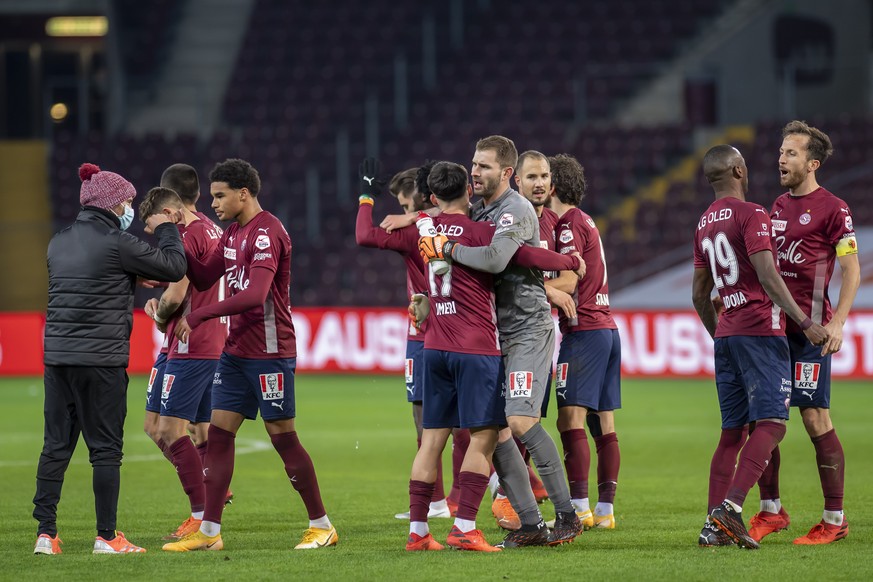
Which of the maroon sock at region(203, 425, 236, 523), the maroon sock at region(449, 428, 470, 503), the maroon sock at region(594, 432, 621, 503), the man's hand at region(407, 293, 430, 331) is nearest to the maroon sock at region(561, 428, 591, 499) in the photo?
the maroon sock at region(594, 432, 621, 503)

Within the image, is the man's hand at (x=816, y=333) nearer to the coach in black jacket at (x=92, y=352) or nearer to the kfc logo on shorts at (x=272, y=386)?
the kfc logo on shorts at (x=272, y=386)

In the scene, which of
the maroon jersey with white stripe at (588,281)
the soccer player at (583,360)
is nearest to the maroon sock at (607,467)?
the soccer player at (583,360)

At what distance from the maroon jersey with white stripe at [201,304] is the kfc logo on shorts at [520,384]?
214cm

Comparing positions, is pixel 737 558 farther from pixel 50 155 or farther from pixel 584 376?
pixel 50 155

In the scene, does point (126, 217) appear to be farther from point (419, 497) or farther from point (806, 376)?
point (806, 376)

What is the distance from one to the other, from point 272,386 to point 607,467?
2.36 metres

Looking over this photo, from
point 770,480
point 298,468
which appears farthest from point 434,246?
point 770,480

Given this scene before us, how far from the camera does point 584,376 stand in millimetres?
8570

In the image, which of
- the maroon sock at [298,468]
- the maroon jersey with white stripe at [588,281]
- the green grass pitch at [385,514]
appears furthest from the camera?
the maroon jersey with white stripe at [588,281]

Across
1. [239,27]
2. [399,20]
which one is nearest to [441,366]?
[399,20]

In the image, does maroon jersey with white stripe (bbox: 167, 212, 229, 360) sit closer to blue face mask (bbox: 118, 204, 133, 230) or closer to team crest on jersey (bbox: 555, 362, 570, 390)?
blue face mask (bbox: 118, 204, 133, 230)

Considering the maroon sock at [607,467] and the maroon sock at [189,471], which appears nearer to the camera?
the maroon sock at [189,471]

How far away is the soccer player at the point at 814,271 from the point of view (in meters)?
7.85

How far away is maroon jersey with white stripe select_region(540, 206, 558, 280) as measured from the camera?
8.38 m
